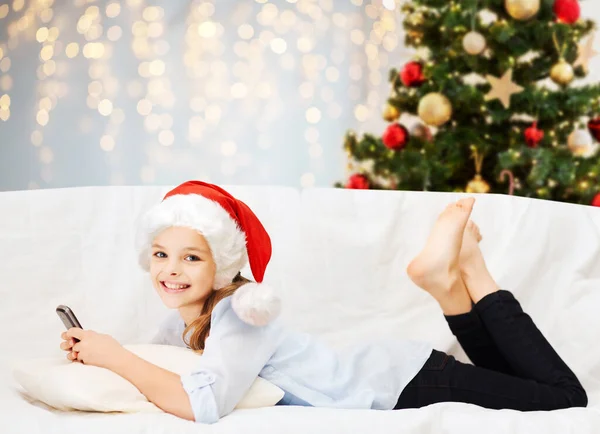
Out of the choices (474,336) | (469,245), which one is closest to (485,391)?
(474,336)

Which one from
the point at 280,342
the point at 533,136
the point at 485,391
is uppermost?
the point at 533,136

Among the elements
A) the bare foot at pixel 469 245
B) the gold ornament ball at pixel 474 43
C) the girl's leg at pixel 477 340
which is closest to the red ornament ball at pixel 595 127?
the gold ornament ball at pixel 474 43

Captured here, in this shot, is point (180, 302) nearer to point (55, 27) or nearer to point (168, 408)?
point (168, 408)

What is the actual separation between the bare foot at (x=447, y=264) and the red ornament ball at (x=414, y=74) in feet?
4.36

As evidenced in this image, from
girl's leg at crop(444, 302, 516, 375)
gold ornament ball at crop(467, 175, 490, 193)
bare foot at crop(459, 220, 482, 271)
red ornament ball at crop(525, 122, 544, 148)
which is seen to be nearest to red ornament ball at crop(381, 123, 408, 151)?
gold ornament ball at crop(467, 175, 490, 193)

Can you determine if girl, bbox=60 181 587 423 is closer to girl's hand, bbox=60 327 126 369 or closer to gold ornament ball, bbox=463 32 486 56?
girl's hand, bbox=60 327 126 369

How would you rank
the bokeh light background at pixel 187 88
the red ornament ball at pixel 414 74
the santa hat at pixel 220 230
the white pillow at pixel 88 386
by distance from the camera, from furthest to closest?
the bokeh light background at pixel 187 88
the red ornament ball at pixel 414 74
the santa hat at pixel 220 230
the white pillow at pixel 88 386

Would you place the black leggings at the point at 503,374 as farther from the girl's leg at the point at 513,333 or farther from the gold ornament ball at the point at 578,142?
the gold ornament ball at the point at 578,142

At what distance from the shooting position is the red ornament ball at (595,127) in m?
2.52

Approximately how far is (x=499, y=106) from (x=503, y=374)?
149cm

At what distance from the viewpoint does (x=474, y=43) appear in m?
2.51

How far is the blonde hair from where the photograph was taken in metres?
1.13

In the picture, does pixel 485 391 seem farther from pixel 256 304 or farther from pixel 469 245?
pixel 256 304

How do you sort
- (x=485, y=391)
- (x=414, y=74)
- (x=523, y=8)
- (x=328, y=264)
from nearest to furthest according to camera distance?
(x=485, y=391), (x=328, y=264), (x=523, y=8), (x=414, y=74)
